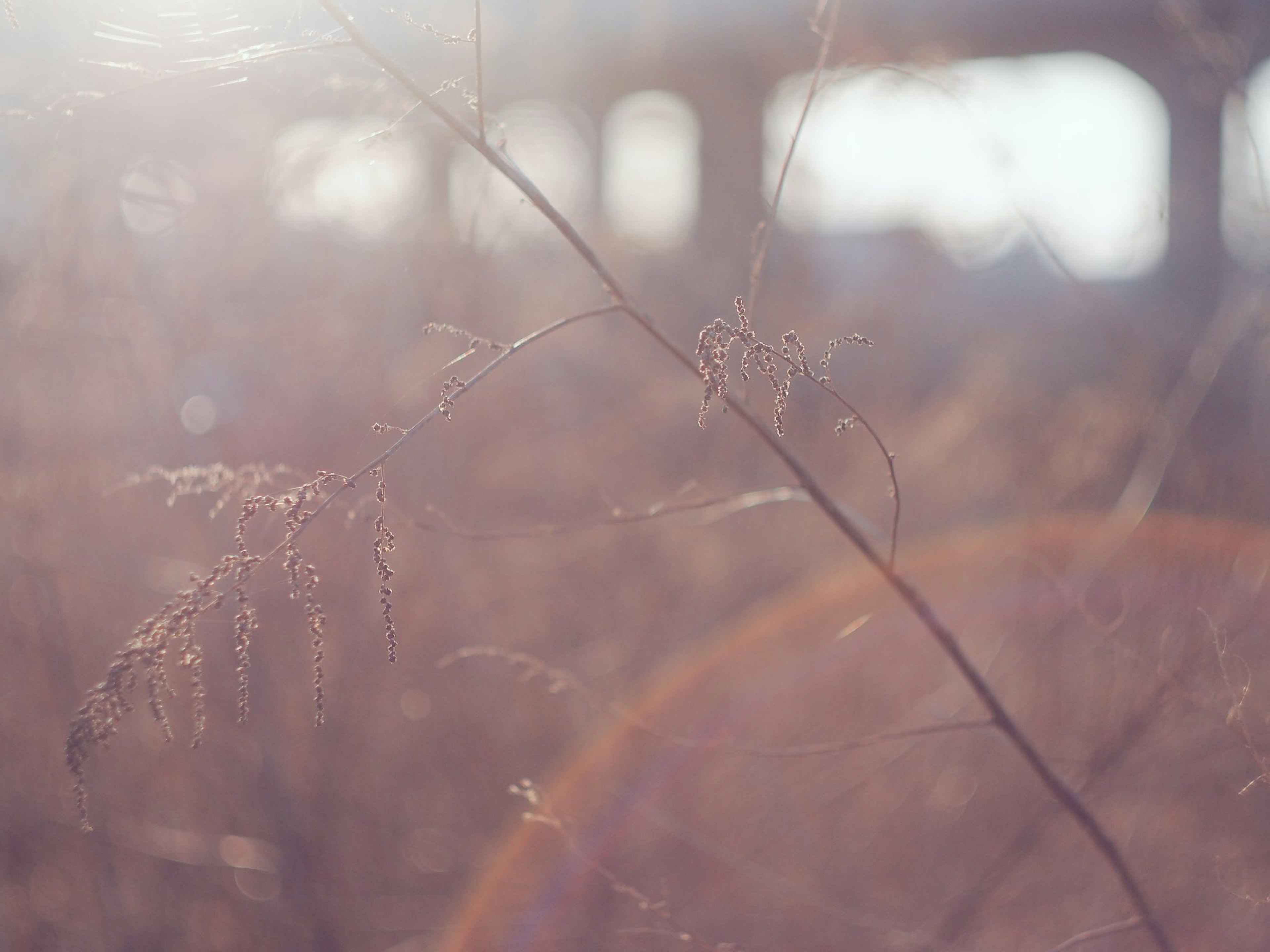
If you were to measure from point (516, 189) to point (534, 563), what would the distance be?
166cm

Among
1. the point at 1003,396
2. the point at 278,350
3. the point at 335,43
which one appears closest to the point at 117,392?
the point at 278,350

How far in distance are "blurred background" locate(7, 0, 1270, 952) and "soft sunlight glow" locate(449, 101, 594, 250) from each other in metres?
0.05

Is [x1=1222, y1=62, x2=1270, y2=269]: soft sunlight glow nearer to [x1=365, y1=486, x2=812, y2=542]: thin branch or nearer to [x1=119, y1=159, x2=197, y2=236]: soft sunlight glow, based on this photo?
[x1=365, y1=486, x2=812, y2=542]: thin branch

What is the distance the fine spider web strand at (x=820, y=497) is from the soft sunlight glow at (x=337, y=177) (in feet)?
2.85

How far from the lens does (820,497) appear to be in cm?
130

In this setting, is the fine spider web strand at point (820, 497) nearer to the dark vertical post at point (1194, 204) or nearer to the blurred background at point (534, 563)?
the blurred background at point (534, 563)

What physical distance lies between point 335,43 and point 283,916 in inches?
128

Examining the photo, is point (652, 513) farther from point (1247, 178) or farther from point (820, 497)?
point (1247, 178)

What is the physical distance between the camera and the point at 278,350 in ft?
12.7

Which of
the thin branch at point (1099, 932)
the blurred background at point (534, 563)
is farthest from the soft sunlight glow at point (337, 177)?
the thin branch at point (1099, 932)

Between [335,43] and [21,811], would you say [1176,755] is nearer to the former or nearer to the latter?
[335,43]

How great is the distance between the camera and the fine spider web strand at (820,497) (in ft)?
3.57

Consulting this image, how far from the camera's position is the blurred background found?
304 cm

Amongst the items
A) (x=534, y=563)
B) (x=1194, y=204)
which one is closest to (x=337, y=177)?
(x=534, y=563)
